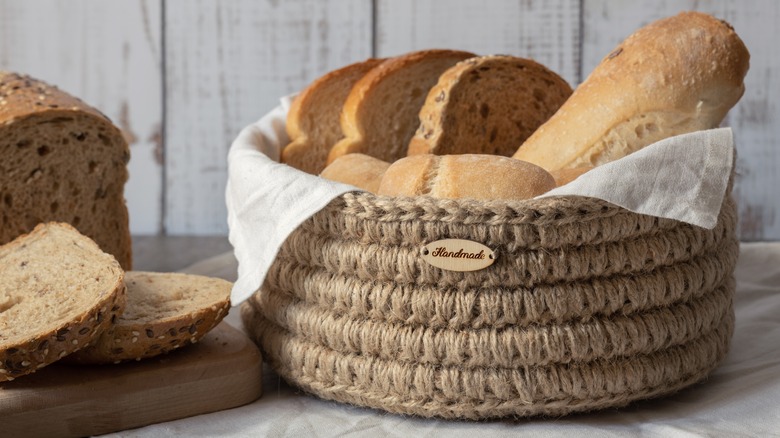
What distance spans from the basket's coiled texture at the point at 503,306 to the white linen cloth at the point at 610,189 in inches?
1.2

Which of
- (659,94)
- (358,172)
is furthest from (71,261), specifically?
(659,94)

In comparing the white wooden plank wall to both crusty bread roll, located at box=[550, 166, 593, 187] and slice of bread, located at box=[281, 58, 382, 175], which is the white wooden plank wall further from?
crusty bread roll, located at box=[550, 166, 593, 187]

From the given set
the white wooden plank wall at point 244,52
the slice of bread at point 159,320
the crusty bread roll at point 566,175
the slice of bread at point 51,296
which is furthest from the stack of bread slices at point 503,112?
the white wooden plank wall at point 244,52

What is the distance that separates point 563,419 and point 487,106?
77 cm

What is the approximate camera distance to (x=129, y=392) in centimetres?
129

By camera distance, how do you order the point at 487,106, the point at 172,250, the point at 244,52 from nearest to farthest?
the point at 487,106
the point at 172,250
the point at 244,52

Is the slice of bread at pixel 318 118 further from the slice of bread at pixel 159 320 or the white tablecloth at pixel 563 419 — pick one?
the white tablecloth at pixel 563 419

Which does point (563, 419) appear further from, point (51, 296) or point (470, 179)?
point (51, 296)

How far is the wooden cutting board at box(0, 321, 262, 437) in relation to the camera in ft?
4.07

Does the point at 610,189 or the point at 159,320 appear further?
the point at 159,320

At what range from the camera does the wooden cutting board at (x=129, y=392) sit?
1239mm

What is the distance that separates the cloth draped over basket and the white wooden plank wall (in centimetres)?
147

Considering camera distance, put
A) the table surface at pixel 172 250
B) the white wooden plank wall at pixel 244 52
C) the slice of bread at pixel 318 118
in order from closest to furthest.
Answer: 1. the slice of bread at pixel 318 118
2. the table surface at pixel 172 250
3. the white wooden plank wall at pixel 244 52

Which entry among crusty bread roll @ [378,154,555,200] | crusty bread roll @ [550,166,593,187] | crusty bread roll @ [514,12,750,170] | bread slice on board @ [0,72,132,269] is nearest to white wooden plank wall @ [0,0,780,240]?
bread slice on board @ [0,72,132,269]
